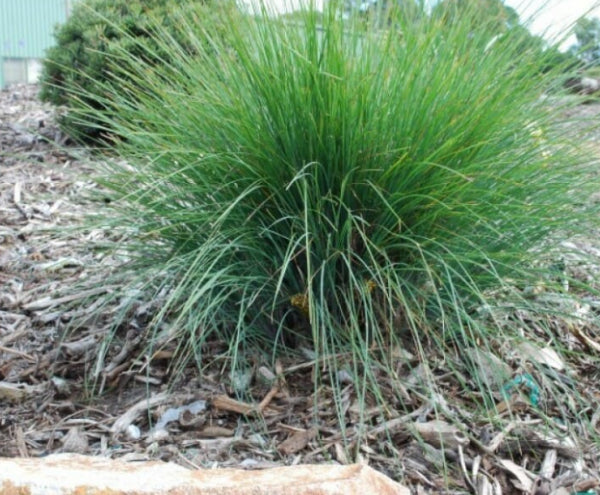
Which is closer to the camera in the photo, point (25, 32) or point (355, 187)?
point (355, 187)

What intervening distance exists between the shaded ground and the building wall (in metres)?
10.2

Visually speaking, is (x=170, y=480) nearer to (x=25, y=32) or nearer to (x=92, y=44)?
(x=92, y=44)

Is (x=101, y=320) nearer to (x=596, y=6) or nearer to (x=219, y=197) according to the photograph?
(x=219, y=197)

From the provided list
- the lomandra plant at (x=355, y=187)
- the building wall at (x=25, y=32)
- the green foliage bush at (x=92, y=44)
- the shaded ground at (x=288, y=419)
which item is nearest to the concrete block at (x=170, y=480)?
the shaded ground at (x=288, y=419)

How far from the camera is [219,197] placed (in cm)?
238

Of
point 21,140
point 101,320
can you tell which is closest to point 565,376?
point 101,320

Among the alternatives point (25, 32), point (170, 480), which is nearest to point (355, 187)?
point (170, 480)

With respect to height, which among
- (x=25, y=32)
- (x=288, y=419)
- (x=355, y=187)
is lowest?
(x=25, y=32)

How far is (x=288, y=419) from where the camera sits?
2.21m

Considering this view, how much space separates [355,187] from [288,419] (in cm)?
73

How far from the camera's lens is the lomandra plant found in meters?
2.15

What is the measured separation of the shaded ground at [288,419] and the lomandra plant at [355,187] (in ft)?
0.42

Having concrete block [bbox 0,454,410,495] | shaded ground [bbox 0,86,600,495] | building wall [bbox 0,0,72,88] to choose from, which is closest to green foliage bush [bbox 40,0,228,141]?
shaded ground [bbox 0,86,600,495]

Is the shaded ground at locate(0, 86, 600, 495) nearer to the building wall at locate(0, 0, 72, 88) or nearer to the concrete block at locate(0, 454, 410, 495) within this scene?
the concrete block at locate(0, 454, 410, 495)
